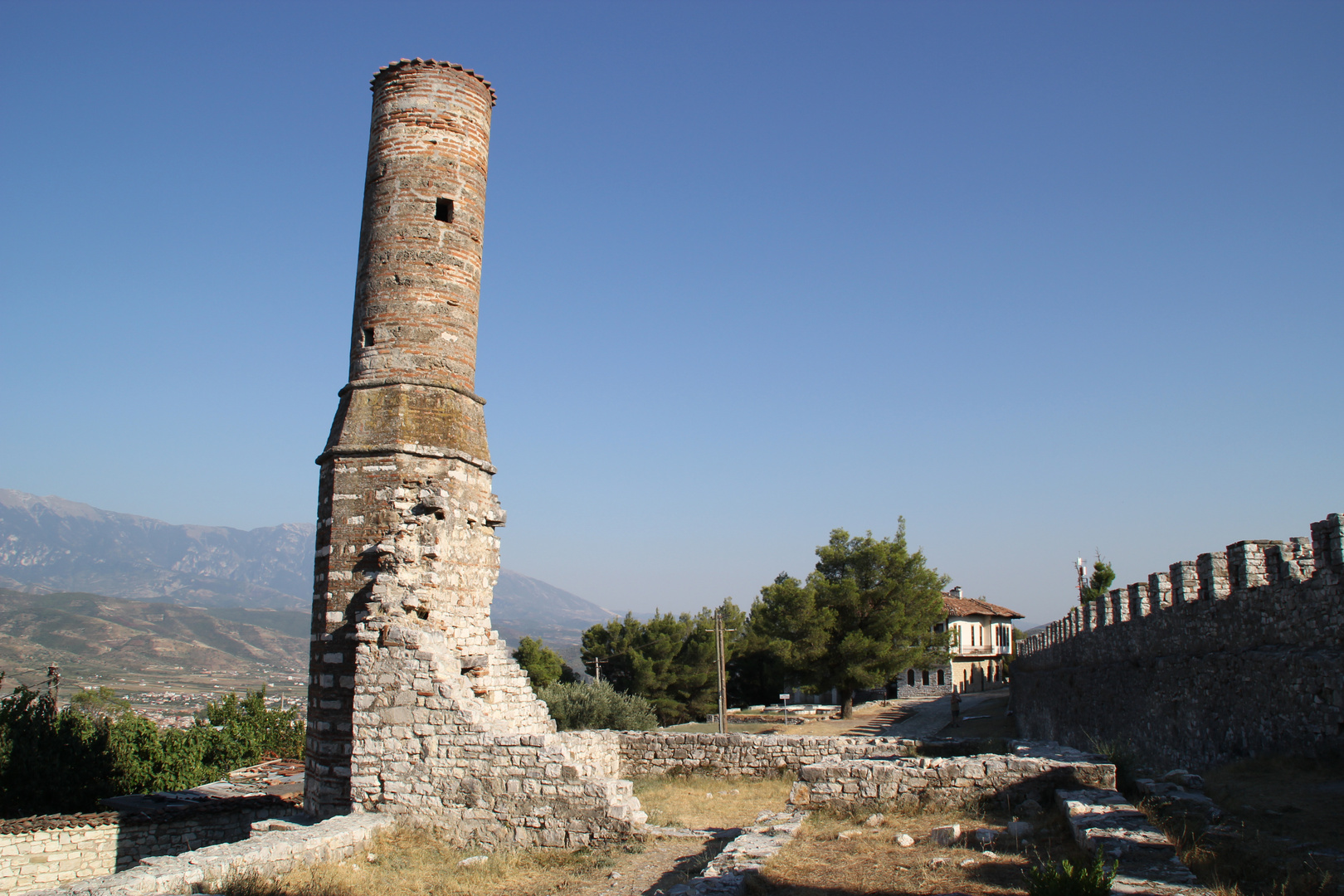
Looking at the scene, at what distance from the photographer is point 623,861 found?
891cm

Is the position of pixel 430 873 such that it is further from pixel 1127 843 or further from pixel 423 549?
pixel 1127 843

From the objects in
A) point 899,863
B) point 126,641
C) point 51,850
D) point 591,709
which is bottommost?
point 126,641

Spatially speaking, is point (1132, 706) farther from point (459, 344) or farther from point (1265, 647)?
point (459, 344)

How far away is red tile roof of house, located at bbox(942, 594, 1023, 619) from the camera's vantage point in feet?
180

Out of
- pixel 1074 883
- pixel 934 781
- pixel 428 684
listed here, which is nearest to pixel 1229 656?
pixel 934 781

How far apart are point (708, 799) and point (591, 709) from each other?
1117cm

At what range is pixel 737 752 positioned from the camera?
14.7 metres

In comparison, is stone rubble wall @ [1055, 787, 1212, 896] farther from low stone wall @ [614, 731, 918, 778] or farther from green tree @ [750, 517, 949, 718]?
green tree @ [750, 517, 949, 718]

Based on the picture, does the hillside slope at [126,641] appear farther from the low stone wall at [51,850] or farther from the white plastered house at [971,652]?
the low stone wall at [51,850]

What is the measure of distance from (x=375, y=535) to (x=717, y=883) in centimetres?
667

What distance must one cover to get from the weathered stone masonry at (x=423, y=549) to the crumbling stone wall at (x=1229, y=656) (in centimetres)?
819

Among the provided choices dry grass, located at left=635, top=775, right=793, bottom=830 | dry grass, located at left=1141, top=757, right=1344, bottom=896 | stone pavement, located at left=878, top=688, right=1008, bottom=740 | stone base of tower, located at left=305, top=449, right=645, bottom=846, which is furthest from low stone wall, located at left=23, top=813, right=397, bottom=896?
stone pavement, located at left=878, top=688, right=1008, bottom=740

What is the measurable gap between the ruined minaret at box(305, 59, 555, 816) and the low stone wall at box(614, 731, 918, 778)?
3461mm

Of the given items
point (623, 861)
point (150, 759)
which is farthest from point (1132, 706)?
point (150, 759)
